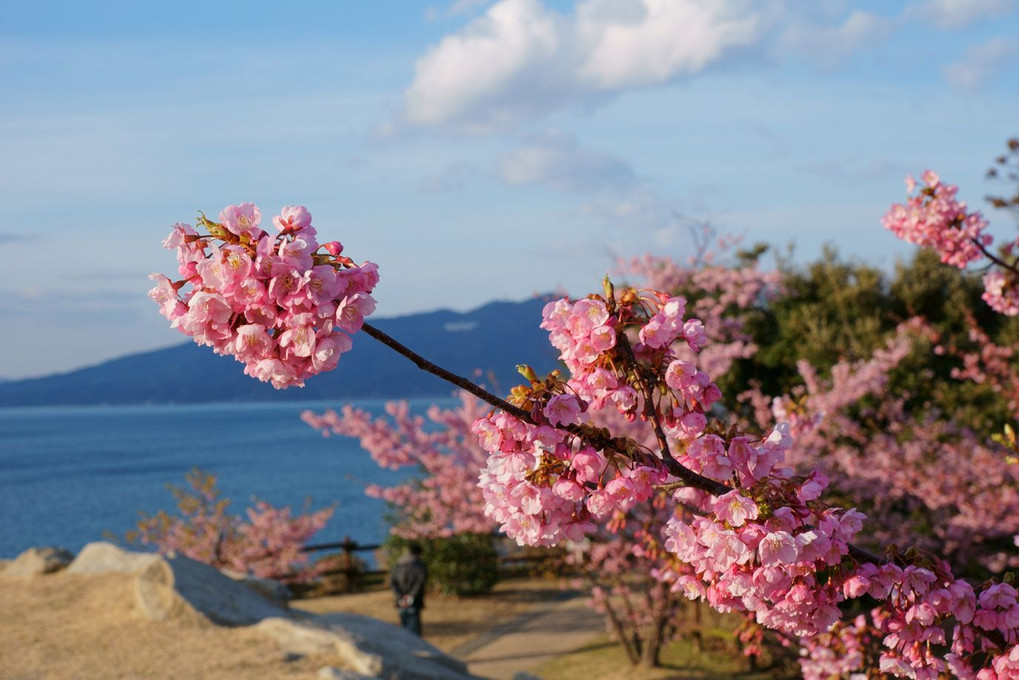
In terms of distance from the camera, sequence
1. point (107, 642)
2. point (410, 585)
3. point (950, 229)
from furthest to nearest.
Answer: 1. point (410, 585)
2. point (107, 642)
3. point (950, 229)

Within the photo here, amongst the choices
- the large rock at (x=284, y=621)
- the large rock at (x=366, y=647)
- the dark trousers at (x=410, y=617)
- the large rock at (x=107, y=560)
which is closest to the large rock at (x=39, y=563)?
the large rock at (x=107, y=560)

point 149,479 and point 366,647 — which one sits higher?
point 366,647

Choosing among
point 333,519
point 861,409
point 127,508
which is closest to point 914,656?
point 861,409

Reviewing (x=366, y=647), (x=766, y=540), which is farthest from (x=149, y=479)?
(x=766, y=540)

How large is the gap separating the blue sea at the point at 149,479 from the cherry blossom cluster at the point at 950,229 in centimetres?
1505

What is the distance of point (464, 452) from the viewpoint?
14.4 m

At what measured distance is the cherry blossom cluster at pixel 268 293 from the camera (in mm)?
2316

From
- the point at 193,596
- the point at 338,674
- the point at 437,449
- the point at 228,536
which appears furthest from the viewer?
the point at 228,536

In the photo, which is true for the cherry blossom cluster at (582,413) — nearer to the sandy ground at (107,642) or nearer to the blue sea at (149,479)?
the sandy ground at (107,642)

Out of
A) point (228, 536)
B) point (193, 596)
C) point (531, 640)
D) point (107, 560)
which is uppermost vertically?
point (107, 560)

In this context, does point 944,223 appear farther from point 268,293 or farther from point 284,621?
point 284,621

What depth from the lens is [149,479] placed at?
68.4m

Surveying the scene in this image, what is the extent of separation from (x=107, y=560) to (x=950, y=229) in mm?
9371

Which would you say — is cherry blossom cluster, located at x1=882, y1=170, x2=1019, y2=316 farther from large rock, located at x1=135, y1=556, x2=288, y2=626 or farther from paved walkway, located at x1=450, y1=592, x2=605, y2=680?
paved walkway, located at x1=450, y1=592, x2=605, y2=680
